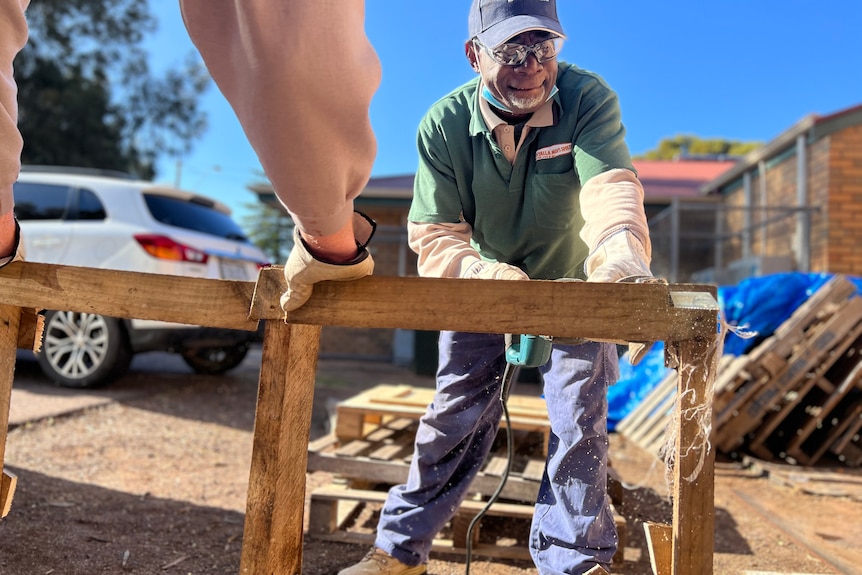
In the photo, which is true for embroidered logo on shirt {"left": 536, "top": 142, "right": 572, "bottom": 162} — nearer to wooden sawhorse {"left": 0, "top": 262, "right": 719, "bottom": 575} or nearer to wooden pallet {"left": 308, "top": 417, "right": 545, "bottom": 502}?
wooden sawhorse {"left": 0, "top": 262, "right": 719, "bottom": 575}

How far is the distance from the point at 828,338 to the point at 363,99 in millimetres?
4810

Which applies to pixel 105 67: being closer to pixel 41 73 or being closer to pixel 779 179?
pixel 41 73

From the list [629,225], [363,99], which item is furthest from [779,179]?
[363,99]

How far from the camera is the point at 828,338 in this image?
4699 millimetres

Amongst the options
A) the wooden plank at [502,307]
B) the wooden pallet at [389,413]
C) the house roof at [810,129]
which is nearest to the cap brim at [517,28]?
the wooden plank at [502,307]

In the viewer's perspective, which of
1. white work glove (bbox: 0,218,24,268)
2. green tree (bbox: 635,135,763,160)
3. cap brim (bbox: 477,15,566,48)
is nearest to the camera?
white work glove (bbox: 0,218,24,268)

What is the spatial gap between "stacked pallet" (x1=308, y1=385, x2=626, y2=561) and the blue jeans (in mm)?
617

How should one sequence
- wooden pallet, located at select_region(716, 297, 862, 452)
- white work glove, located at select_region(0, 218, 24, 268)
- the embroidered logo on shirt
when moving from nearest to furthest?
white work glove, located at select_region(0, 218, 24, 268) < the embroidered logo on shirt < wooden pallet, located at select_region(716, 297, 862, 452)

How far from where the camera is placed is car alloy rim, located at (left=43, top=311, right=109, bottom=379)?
5.52 meters

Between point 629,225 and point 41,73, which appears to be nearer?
point 629,225

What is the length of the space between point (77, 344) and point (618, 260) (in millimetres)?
5296

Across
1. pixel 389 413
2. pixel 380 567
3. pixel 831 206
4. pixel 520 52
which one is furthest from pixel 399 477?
pixel 831 206

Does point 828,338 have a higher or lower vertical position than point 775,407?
higher

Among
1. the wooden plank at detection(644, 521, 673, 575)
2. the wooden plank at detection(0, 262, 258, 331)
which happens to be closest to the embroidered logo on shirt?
the wooden plank at detection(0, 262, 258, 331)
